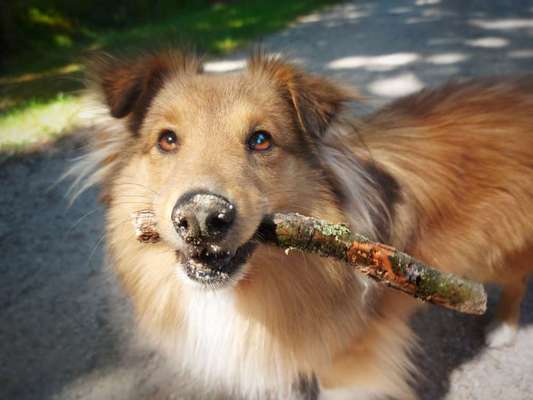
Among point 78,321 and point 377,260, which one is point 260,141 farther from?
point 78,321

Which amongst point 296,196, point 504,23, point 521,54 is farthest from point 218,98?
point 504,23

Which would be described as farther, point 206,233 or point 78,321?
point 78,321

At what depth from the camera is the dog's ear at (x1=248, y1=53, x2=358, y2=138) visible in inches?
77.5

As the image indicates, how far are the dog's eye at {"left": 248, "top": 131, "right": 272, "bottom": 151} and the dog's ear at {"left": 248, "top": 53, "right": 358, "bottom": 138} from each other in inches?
6.1

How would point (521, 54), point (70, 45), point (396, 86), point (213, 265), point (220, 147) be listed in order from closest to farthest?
point (213, 265) < point (220, 147) < point (396, 86) < point (521, 54) < point (70, 45)

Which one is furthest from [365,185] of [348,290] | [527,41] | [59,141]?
[527,41]

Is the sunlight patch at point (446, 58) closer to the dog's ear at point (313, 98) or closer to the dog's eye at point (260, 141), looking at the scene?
the dog's ear at point (313, 98)

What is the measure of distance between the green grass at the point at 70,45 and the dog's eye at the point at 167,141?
760 mm

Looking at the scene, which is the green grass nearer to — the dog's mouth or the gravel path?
the gravel path

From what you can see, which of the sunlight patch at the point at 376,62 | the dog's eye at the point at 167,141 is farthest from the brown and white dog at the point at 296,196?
the sunlight patch at the point at 376,62

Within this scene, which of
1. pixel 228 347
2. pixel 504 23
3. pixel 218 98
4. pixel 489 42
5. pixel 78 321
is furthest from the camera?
pixel 504 23

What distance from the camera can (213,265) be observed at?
1.76 meters

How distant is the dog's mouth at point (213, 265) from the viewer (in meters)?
1.74

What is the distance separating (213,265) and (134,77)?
937mm
